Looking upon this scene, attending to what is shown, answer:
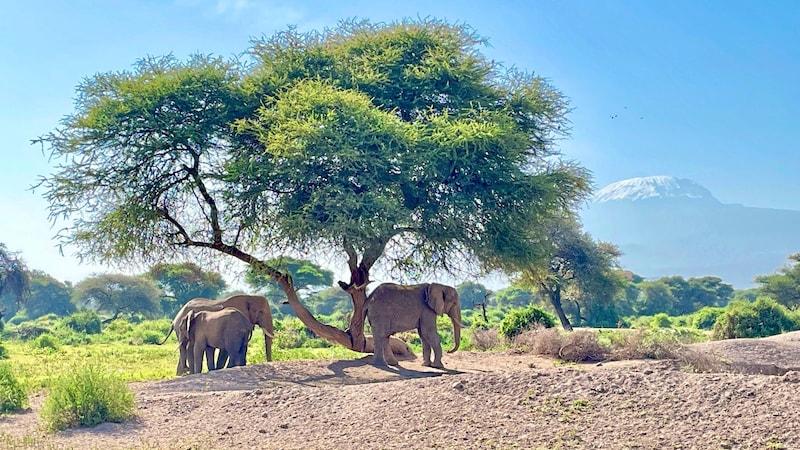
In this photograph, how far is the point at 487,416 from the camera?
9.24 m

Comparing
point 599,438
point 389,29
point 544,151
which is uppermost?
point 389,29

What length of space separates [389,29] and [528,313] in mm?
9291

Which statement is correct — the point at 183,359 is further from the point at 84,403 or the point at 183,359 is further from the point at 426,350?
the point at 84,403

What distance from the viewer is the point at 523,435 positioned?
8.59m

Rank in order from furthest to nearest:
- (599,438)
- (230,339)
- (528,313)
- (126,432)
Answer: (528,313) → (230,339) → (126,432) → (599,438)

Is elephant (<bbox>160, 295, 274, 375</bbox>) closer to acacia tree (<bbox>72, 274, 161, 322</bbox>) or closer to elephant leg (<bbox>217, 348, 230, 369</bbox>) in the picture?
elephant leg (<bbox>217, 348, 230, 369</bbox>)

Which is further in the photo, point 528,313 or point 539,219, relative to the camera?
point 528,313

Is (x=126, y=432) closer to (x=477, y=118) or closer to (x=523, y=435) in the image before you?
(x=523, y=435)

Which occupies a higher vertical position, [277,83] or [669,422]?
[277,83]

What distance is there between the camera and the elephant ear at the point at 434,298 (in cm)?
1603

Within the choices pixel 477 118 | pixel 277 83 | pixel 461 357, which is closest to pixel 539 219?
pixel 477 118

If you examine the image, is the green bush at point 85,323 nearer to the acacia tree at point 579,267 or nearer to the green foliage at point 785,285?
the acacia tree at point 579,267

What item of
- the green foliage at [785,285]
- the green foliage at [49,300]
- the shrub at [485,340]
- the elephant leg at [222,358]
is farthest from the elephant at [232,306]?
the green foliage at [49,300]

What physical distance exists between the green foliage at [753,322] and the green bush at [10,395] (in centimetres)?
2037
